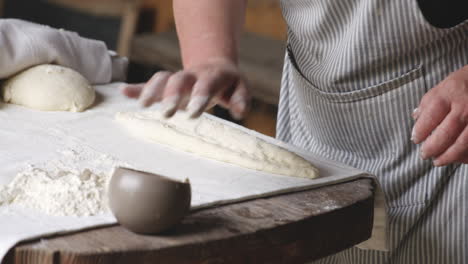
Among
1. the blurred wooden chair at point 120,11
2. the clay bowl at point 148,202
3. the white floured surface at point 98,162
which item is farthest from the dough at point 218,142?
the blurred wooden chair at point 120,11

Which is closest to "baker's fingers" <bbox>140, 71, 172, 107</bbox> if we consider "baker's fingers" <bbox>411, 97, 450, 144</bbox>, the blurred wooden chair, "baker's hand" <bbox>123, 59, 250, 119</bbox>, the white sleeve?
"baker's hand" <bbox>123, 59, 250, 119</bbox>

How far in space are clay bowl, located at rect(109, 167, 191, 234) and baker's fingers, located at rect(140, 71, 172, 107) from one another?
114 mm

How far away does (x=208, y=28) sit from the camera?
1.21 m

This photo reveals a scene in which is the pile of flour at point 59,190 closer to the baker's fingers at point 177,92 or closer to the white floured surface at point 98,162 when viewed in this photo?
the white floured surface at point 98,162

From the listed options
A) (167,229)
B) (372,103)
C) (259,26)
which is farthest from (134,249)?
(259,26)

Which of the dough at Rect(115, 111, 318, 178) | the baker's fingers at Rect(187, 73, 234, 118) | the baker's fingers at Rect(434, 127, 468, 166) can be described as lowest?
the dough at Rect(115, 111, 318, 178)

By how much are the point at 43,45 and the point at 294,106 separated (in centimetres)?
66

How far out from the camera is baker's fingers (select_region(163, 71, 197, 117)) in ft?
2.99

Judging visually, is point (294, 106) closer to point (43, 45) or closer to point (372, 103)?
point (372, 103)

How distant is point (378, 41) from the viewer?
1.29 meters

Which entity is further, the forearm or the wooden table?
the forearm

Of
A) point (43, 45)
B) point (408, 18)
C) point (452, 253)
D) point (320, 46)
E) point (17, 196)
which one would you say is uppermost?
point (408, 18)

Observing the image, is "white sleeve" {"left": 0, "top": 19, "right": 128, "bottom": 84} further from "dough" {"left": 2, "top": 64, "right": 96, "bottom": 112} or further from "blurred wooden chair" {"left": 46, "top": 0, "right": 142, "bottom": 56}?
"blurred wooden chair" {"left": 46, "top": 0, "right": 142, "bottom": 56}

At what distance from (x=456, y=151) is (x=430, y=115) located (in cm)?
9
